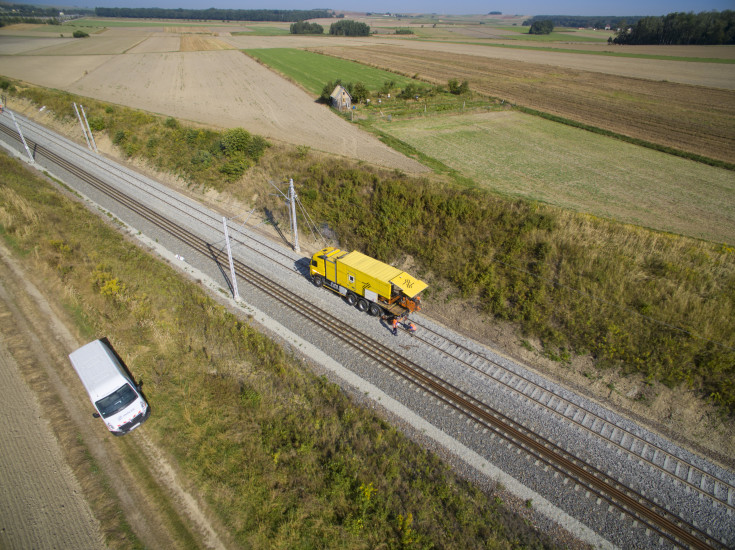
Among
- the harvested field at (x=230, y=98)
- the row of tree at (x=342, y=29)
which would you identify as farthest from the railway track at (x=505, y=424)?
the row of tree at (x=342, y=29)

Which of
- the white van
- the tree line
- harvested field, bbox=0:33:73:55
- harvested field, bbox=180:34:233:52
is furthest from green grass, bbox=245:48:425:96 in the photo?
the tree line

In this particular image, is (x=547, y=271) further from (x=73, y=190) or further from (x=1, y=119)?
(x=1, y=119)

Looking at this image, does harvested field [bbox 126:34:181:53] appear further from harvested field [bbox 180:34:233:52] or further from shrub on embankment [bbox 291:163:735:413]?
shrub on embankment [bbox 291:163:735:413]

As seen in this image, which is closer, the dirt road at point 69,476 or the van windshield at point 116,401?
the dirt road at point 69,476

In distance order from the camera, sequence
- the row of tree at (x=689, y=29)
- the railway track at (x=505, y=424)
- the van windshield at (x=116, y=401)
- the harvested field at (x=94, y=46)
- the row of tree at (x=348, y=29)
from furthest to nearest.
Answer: the row of tree at (x=348, y=29) < the harvested field at (x=94, y=46) < the row of tree at (x=689, y=29) < the van windshield at (x=116, y=401) < the railway track at (x=505, y=424)

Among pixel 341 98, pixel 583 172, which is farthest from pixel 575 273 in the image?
pixel 341 98

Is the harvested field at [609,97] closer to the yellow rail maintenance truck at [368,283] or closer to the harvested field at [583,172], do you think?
the harvested field at [583,172]

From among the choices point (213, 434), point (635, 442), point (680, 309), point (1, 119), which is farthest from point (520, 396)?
point (1, 119)
